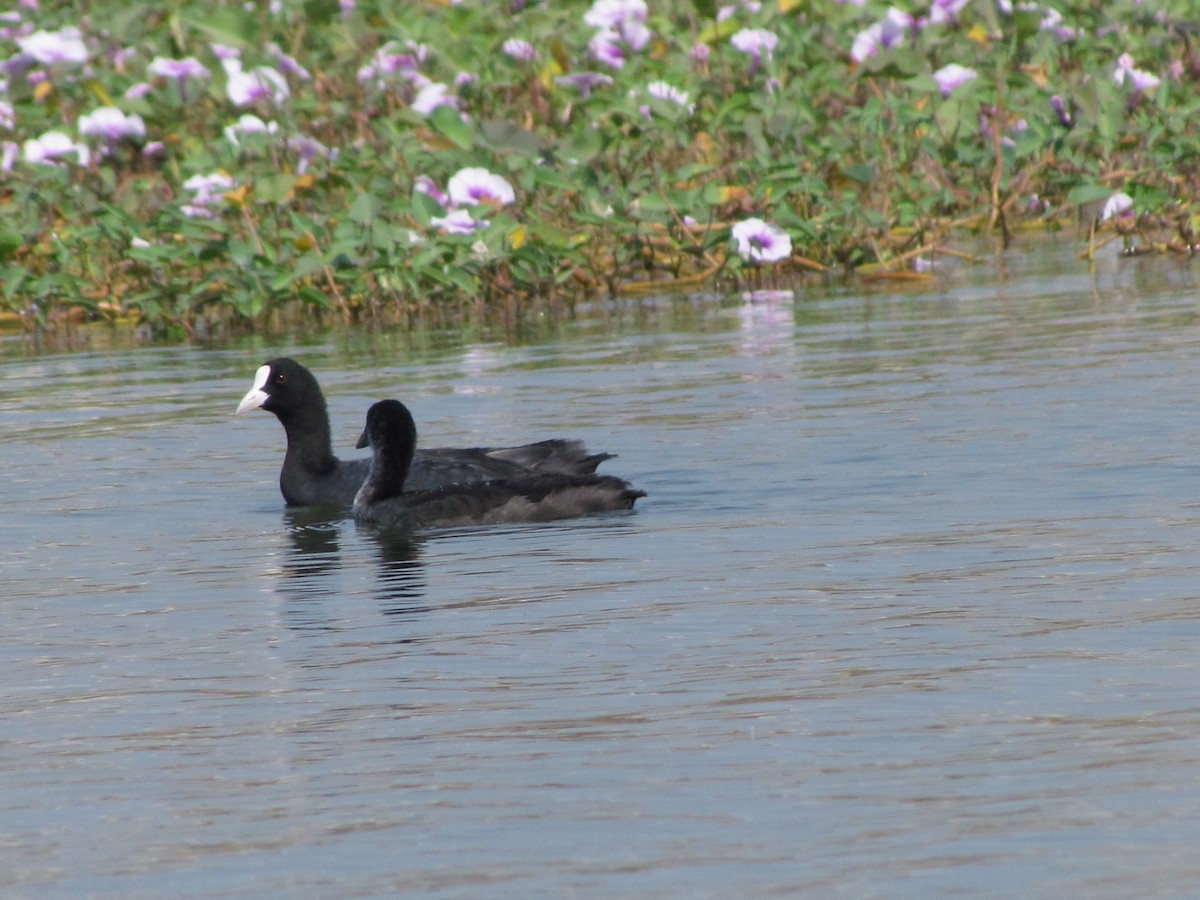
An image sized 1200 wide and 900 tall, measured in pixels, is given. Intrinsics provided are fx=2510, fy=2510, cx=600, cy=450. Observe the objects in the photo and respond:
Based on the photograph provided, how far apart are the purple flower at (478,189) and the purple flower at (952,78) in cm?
370

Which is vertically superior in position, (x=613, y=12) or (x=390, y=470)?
(x=613, y=12)

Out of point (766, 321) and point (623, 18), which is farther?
point (623, 18)

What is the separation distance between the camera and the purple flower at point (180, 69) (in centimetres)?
1873

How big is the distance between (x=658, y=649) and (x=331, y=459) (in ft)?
14.0

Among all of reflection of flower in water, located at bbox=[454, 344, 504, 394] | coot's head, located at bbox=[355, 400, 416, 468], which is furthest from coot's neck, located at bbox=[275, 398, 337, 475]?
reflection of flower in water, located at bbox=[454, 344, 504, 394]

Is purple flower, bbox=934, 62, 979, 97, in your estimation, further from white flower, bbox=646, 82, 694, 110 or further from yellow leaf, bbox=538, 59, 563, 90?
yellow leaf, bbox=538, 59, 563, 90

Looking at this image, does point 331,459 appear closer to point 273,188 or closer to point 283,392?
point 283,392

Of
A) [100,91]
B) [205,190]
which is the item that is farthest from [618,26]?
[205,190]

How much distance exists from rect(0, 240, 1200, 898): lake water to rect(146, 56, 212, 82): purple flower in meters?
7.01

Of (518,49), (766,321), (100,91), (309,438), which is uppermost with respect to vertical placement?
(518,49)

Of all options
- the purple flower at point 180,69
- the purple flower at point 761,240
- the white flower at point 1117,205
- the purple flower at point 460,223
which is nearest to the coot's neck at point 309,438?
the purple flower at point 460,223

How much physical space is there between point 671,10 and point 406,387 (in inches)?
358

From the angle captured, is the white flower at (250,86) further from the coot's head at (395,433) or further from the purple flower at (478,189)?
the coot's head at (395,433)

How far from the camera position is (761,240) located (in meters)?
15.6
